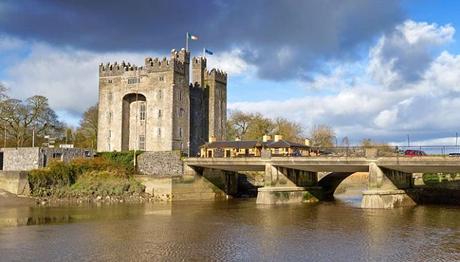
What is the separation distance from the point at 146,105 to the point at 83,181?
63.1ft

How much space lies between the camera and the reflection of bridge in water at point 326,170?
5266cm

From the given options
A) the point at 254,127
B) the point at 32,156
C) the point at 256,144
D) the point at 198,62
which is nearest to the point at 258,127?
the point at 254,127

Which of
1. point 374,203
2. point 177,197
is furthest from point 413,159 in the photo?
point 177,197

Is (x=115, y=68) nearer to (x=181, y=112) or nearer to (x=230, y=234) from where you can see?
(x=181, y=112)

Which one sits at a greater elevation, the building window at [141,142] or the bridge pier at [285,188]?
the building window at [141,142]

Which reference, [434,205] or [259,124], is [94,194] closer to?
[434,205]

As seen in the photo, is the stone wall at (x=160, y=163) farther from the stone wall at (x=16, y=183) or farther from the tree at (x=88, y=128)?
the tree at (x=88, y=128)

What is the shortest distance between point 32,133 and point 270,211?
54.6m

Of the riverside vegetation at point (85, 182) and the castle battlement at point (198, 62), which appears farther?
the castle battlement at point (198, 62)

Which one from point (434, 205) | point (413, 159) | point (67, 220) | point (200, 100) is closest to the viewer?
point (67, 220)

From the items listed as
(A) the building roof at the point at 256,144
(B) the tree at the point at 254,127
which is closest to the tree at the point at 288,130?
(B) the tree at the point at 254,127

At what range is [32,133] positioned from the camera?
93.4m

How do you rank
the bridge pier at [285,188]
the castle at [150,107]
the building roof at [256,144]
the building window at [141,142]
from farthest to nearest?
1. the building window at [141,142]
2. the castle at [150,107]
3. the building roof at [256,144]
4. the bridge pier at [285,188]

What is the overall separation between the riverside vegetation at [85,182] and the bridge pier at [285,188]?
14565 mm
